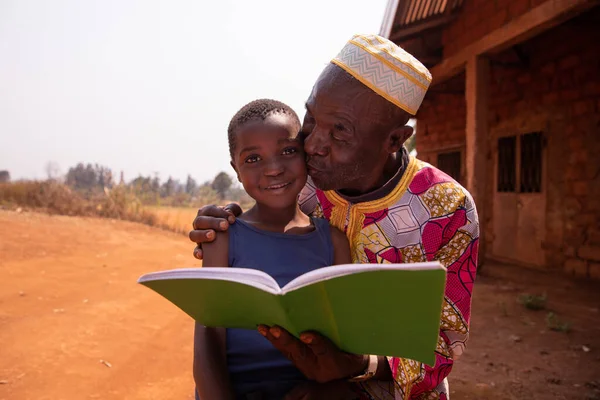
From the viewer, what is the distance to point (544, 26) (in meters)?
4.87

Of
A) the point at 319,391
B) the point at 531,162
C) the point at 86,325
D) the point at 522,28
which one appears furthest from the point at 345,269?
the point at 531,162

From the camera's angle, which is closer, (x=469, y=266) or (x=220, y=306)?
(x=220, y=306)

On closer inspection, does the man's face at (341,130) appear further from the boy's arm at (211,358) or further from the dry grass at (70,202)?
the dry grass at (70,202)

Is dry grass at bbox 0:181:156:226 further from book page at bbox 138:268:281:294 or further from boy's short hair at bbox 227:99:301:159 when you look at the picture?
book page at bbox 138:268:281:294

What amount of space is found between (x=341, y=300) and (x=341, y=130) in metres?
0.76

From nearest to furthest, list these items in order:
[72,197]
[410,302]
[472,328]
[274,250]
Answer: [410,302] < [274,250] < [472,328] < [72,197]

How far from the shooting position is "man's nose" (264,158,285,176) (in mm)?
1509

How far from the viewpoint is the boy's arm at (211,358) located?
133 cm

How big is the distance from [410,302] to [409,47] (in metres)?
7.09

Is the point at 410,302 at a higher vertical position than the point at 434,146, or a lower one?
lower

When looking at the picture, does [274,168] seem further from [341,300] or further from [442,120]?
[442,120]

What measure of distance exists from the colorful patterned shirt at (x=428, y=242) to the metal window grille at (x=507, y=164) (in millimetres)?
6328

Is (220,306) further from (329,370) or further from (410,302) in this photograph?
(410,302)

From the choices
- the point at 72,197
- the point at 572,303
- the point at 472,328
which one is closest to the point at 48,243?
the point at 72,197
